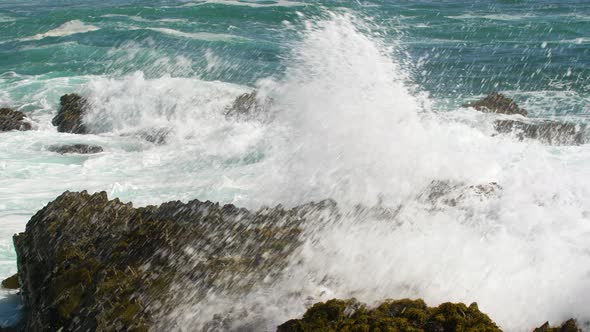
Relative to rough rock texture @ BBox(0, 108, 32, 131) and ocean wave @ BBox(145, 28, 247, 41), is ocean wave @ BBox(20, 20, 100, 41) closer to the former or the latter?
ocean wave @ BBox(145, 28, 247, 41)

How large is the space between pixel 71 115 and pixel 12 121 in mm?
1511

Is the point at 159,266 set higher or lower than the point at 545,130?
higher

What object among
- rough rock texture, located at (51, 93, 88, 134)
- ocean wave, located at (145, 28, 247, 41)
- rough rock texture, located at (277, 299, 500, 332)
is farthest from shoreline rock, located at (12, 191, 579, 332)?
ocean wave, located at (145, 28, 247, 41)

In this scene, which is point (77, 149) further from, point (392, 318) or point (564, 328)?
point (564, 328)

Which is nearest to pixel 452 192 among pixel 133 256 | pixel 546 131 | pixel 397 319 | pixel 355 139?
pixel 355 139

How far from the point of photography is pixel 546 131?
15312 mm

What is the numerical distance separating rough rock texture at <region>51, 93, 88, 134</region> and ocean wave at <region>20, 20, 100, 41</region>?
51.2 ft

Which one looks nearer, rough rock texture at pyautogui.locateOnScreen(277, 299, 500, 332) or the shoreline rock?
rough rock texture at pyautogui.locateOnScreen(277, 299, 500, 332)

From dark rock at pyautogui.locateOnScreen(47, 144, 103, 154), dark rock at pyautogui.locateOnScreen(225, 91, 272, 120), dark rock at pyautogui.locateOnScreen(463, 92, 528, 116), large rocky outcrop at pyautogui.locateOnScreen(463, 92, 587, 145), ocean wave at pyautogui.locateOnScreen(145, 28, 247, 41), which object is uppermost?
large rocky outcrop at pyautogui.locateOnScreen(463, 92, 587, 145)

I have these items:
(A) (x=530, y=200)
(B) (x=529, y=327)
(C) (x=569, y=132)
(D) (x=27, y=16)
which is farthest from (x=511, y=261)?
(D) (x=27, y=16)

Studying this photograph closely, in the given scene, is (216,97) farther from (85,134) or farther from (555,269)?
(555,269)

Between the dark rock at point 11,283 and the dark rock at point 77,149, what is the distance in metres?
7.10

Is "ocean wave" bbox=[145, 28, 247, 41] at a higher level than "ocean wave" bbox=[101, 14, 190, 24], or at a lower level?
higher

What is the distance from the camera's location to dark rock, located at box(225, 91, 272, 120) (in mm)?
17266
